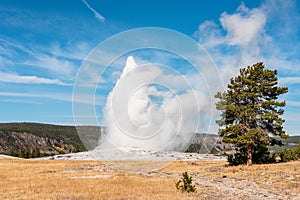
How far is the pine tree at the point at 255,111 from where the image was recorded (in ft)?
140

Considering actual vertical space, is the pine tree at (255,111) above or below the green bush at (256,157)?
above

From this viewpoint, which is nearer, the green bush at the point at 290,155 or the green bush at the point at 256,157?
the green bush at the point at 256,157

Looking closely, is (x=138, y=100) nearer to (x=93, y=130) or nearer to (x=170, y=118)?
(x=170, y=118)

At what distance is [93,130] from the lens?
86.4ft

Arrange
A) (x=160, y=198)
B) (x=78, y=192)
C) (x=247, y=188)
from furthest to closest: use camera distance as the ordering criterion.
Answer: (x=247, y=188), (x=78, y=192), (x=160, y=198)

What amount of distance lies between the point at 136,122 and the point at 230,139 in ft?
73.9

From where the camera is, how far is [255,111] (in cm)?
4378

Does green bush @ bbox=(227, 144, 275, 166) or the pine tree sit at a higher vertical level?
the pine tree

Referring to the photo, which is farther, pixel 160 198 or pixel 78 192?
pixel 78 192

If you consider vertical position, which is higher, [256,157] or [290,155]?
[290,155]

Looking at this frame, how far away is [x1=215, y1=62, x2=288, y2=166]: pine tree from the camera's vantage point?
42.6m

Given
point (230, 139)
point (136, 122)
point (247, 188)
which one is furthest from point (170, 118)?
point (230, 139)

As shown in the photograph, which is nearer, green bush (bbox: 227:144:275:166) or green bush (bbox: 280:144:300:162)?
green bush (bbox: 227:144:275:166)

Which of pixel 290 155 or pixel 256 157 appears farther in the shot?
pixel 290 155
